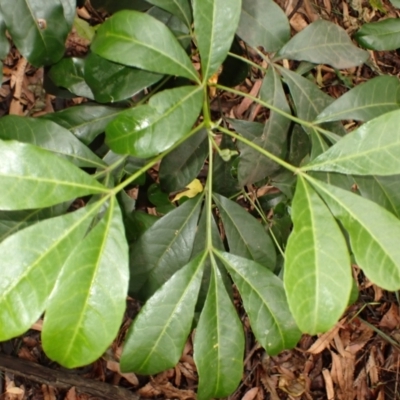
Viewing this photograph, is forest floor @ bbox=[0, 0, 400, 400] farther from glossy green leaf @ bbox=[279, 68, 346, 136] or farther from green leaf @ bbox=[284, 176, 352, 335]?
green leaf @ bbox=[284, 176, 352, 335]

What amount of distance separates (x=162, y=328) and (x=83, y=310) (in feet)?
0.61

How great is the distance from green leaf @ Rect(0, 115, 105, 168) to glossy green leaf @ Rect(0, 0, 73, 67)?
114 millimetres

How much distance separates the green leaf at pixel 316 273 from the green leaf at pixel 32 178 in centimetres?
27

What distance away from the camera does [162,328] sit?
28.0 inches

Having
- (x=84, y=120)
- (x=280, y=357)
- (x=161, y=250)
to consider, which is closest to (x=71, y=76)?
(x=84, y=120)

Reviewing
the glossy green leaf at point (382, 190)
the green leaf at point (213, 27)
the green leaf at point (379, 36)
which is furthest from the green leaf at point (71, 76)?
the green leaf at point (379, 36)

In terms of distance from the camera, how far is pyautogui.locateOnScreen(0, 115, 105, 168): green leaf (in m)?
Answer: 0.73

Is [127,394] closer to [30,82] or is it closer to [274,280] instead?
[274,280]

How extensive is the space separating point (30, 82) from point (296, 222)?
1181mm

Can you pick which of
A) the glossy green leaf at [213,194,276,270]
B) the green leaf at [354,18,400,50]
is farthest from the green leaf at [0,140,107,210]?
the green leaf at [354,18,400,50]

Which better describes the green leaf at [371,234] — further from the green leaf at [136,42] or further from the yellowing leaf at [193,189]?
the yellowing leaf at [193,189]

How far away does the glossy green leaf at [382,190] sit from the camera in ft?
2.61

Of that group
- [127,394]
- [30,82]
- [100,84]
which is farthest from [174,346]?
[30,82]

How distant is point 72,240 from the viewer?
1.93 ft
